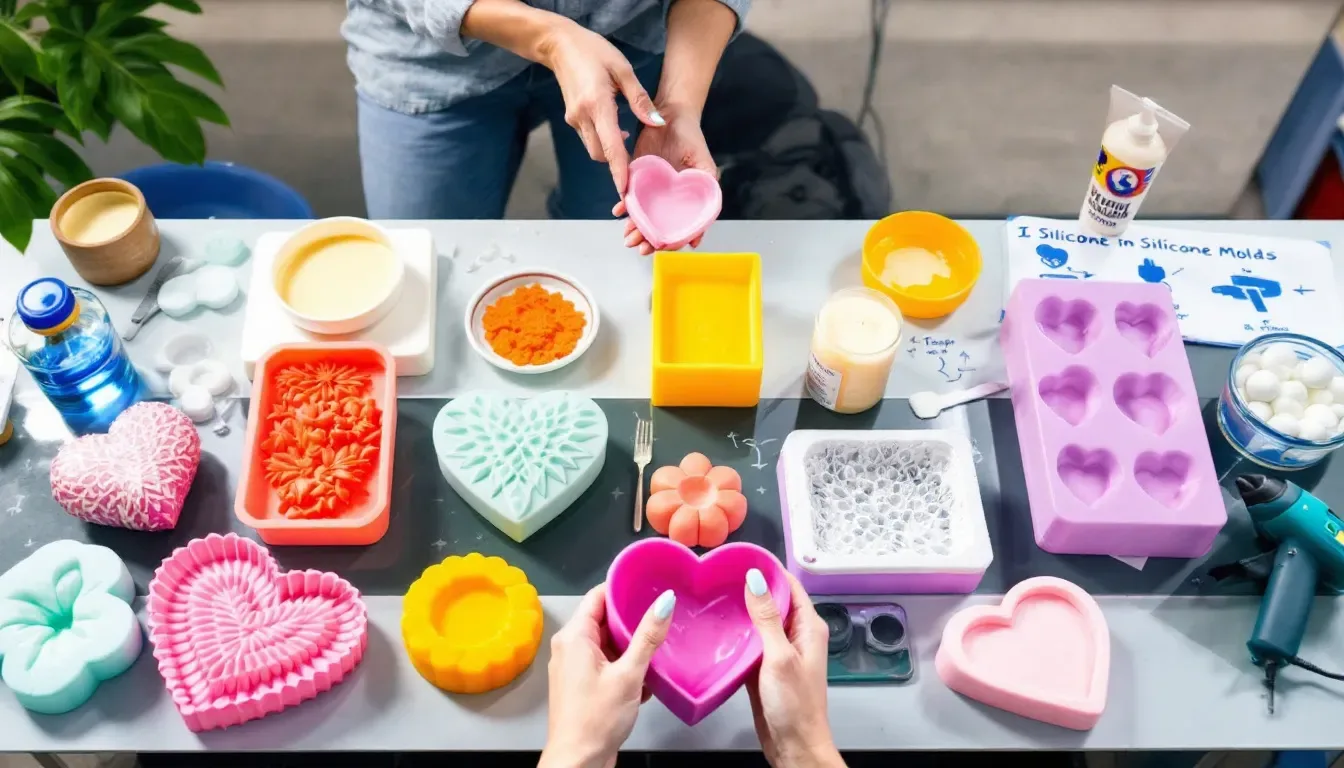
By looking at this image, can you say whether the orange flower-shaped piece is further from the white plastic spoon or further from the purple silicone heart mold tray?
the purple silicone heart mold tray

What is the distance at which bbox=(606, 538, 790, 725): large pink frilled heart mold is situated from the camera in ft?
3.64

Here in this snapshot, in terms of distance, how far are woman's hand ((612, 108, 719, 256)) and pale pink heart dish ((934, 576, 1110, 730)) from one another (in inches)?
25.1

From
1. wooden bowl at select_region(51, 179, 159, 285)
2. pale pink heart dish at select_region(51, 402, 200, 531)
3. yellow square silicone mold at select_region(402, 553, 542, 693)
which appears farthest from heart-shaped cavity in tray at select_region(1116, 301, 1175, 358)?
wooden bowl at select_region(51, 179, 159, 285)

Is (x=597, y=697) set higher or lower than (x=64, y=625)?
higher

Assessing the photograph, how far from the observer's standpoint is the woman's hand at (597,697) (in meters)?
1.02

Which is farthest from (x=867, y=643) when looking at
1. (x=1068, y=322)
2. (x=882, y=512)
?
(x=1068, y=322)

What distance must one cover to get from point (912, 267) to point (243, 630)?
982 millimetres

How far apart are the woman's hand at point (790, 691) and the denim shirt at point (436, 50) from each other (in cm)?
95

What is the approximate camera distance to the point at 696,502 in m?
1.27

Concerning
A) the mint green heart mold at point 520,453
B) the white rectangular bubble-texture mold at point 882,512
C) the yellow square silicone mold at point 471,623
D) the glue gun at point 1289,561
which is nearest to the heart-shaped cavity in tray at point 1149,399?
the glue gun at point 1289,561

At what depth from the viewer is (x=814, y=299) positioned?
4.90 feet

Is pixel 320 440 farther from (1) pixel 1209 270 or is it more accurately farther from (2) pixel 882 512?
(1) pixel 1209 270

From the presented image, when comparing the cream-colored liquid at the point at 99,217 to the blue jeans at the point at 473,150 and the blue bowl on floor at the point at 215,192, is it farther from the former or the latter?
the blue bowl on floor at the point at 215,192

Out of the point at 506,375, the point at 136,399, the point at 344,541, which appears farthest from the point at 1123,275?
the point at 136,399
